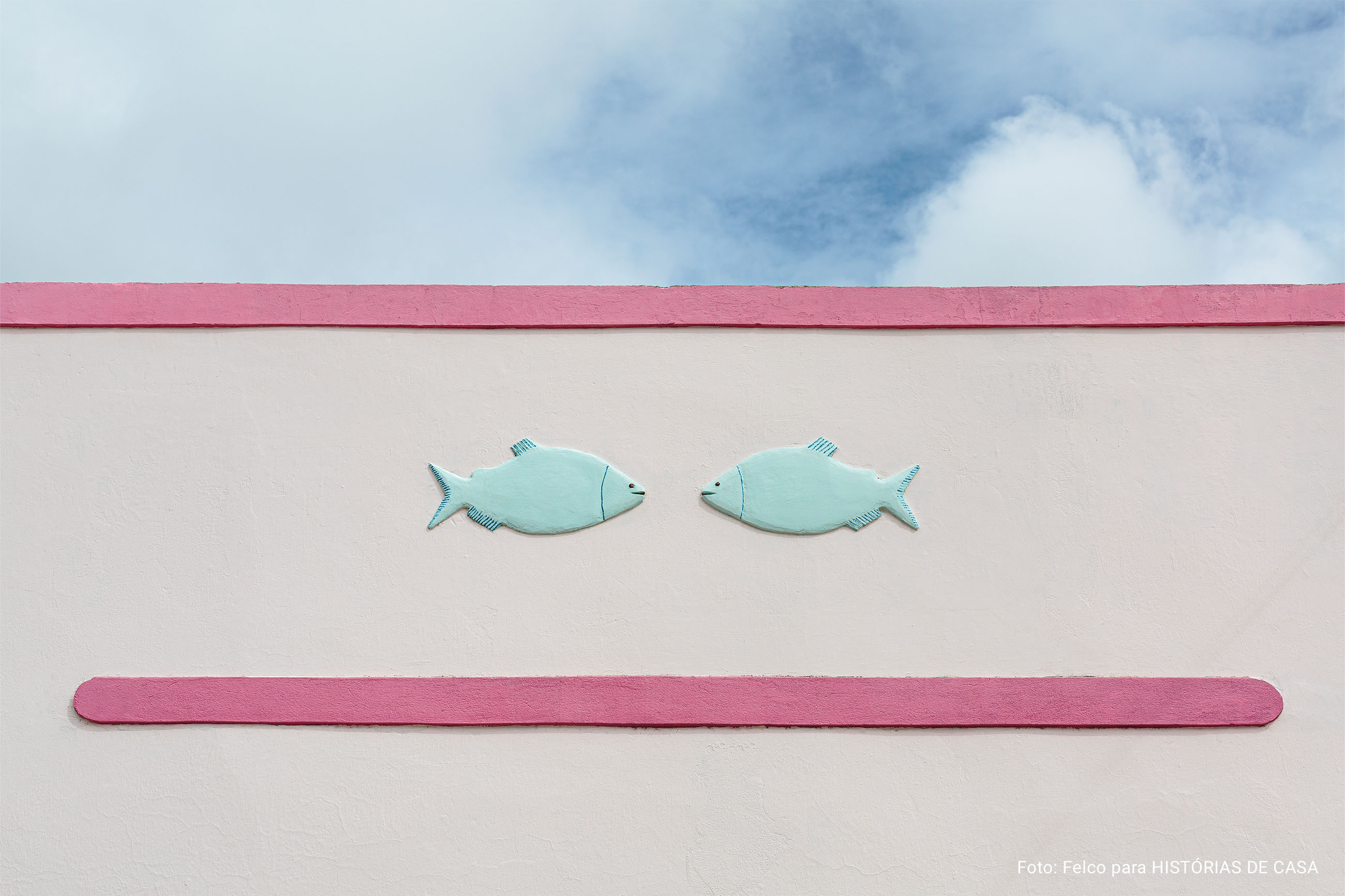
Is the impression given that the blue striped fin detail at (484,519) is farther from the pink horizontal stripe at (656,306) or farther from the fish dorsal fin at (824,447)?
the fish dorsal fin at (824,447)

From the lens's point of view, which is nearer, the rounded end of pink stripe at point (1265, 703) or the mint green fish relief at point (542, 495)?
the rounded end of pink stripe at point (1265, 703)

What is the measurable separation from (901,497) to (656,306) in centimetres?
136

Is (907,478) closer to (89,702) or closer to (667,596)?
(667,596)

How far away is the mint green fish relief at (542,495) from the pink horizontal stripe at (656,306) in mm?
657

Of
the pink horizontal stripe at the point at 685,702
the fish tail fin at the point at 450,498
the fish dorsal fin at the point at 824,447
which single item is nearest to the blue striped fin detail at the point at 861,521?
the fish dorsal fin at the point at 824,447

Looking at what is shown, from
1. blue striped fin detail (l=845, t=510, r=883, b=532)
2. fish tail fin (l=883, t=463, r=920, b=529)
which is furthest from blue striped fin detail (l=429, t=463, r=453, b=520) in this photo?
fish tail fin (l=883, t=463, r=920, b=529)

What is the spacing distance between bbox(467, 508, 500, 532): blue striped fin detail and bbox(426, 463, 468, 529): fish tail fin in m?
0.05

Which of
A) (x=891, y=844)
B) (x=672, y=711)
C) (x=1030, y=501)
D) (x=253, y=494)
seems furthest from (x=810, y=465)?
(x=253, y=494)

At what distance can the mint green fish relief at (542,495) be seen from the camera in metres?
3.36

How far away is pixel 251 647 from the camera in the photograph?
3307mm

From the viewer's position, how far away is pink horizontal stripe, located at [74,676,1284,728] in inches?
127

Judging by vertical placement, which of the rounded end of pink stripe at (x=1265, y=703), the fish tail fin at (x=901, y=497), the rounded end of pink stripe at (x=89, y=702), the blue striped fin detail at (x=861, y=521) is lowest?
the rounded end of pink stripe at (x=89, y=702)

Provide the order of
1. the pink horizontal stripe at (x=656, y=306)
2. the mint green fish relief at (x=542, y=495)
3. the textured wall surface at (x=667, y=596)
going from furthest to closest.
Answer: the pink horizontal stripe at (x=656, y=306), the mint green fish relief at (x=542, y=495), the textured wall surface at (x=667, y=596)

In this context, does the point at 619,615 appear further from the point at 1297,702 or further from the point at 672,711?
the point at 1297,702
